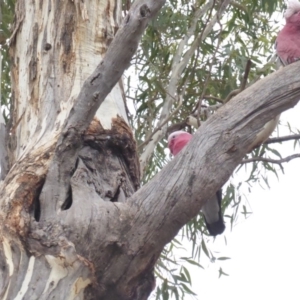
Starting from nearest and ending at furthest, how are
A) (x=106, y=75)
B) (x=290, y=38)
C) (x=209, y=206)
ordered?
(x=106, y=75)
(x=290, y=38)
(x=209, y=206)

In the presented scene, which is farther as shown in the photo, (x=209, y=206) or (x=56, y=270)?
(x=209, y=206)

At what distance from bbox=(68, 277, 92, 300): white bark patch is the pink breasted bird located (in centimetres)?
90

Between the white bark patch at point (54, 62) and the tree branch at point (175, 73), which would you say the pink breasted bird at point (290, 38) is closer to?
the tree branch at point (175, 73)

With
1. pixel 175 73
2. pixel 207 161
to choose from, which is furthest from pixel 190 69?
pixel 207 161

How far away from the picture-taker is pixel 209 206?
8.34 feet

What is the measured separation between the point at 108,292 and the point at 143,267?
0.09 metres

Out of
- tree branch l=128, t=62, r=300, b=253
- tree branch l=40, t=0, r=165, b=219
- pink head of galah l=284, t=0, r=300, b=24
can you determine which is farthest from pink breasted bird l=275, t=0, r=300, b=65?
tree branch l=40, t=0, r=165, b=219

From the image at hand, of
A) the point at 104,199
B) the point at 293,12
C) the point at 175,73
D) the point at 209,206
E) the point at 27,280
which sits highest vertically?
the point at 175,73

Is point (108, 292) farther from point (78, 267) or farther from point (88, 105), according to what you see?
Answer: point (88, 105)

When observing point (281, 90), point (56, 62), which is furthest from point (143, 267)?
point (56, 62)

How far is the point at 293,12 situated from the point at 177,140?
620mm

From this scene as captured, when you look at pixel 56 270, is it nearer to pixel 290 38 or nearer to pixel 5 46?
pixel 290 38

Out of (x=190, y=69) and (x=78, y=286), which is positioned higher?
(x=190, y=69)

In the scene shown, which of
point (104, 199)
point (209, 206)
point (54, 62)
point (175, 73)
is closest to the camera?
point (104, 199)
